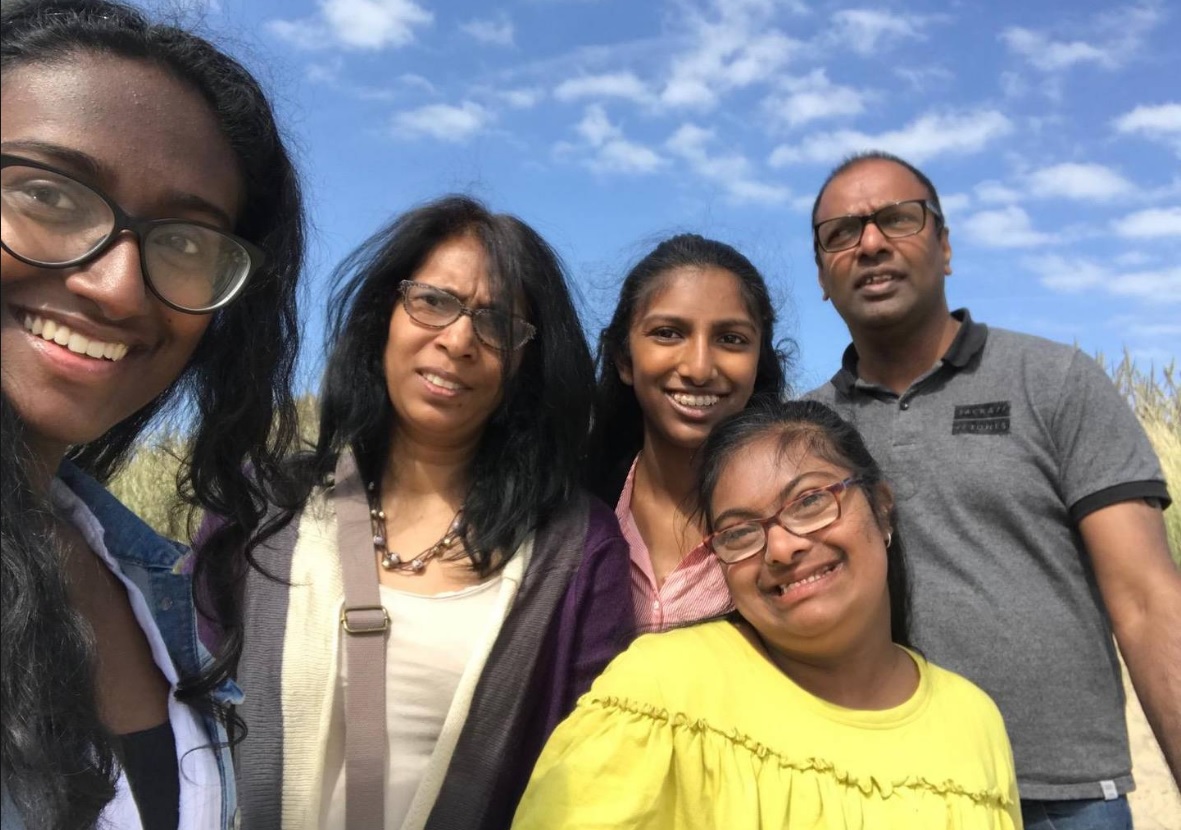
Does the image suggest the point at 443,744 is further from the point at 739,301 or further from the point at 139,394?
the point at 739,301

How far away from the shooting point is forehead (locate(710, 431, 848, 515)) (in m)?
2.12

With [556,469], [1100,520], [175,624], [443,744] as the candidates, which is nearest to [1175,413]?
[1100,520]

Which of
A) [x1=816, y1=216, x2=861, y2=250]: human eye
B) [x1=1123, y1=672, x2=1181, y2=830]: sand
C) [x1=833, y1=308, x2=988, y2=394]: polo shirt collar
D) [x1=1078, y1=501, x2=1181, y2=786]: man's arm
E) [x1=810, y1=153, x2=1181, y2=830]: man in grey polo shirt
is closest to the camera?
[x1=1078, y1=501, x2=1181, y2=786]: man's arm

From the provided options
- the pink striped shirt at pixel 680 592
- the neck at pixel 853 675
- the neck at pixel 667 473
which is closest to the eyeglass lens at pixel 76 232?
the neck at pixel 853 675

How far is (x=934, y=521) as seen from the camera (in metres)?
2.75

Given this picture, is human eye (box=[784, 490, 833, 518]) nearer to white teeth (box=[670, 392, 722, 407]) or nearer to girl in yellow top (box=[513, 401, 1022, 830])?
girl in yellow top (box=[513, 401, 1022, 830])

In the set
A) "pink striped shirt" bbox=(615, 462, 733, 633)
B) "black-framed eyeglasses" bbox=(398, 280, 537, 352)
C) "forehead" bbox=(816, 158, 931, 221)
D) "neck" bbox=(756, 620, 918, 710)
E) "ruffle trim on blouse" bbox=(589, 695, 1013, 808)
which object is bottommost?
"ruffle trim on blouse" bbox=(589, 695, 1013, 808)

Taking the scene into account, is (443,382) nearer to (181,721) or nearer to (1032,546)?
(181,721)

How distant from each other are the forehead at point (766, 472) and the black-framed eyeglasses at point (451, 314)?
780 millimetres

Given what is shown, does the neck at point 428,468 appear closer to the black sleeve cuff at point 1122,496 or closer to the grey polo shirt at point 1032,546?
the grey polo shirt at point 1032,546

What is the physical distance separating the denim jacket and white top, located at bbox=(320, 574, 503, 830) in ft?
1.64

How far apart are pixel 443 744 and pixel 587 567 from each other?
0.57 m

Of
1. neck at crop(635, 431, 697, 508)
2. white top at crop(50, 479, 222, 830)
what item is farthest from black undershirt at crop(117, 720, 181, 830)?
neck at crop(635, 431, 697, 508)

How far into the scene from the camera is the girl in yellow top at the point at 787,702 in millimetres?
1751
